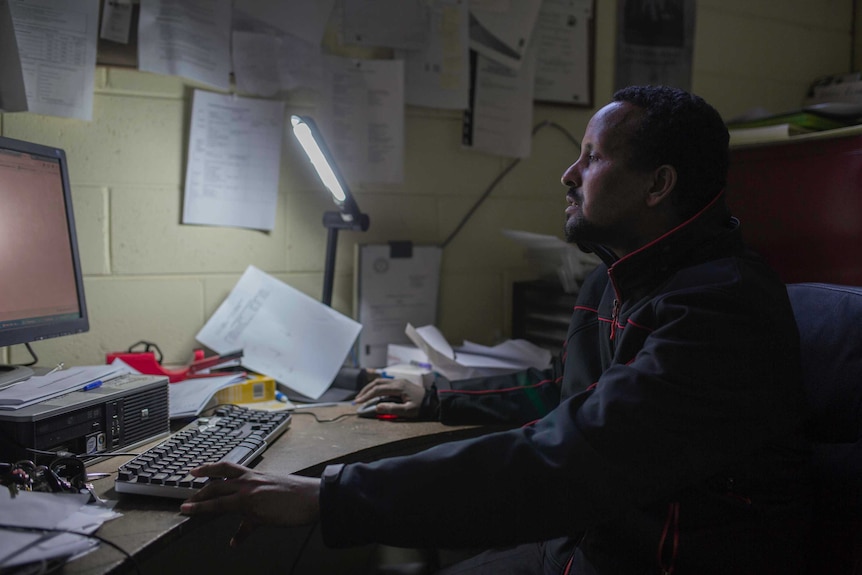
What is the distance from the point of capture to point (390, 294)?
1.82 metres

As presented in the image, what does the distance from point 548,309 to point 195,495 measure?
1.11 metres

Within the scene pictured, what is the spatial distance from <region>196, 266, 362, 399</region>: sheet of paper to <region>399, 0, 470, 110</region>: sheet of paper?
632mm

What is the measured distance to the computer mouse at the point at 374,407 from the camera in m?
1.40

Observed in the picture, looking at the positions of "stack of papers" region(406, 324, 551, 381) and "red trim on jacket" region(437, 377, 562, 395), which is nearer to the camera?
"red trim on jacket" region(437, 377, 562, 395)

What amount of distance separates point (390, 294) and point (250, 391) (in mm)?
494

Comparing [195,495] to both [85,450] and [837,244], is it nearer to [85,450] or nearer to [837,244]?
[85,450]

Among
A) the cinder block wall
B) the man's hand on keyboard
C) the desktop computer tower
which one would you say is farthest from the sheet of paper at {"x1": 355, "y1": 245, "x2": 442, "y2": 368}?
the man's hand on keyboard

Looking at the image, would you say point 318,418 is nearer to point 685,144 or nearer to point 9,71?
point 685,144

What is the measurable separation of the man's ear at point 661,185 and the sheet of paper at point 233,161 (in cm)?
100

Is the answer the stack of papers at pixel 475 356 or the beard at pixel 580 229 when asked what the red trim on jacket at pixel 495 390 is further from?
the beard at pixel 580 229

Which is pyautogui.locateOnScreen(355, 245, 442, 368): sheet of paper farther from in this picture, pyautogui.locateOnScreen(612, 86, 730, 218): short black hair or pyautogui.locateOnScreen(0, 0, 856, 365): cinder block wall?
pyautogui.locateOnScreen(612, 86, 730, 218): short black hair

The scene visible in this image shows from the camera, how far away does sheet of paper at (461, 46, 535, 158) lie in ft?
6.35

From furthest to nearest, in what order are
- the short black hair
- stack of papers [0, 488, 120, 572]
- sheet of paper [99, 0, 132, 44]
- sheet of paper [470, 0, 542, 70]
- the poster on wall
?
1. the poster on wall
2. sheet of paper [470, 0, 542, 70]
3. sheet of paper [99, 0, 132, 44]
4. the short black hair
5. stack of papers [0, 488, 120, 572]

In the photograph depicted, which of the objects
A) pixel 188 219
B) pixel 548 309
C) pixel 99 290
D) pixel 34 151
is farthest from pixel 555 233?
pixel 34 151
